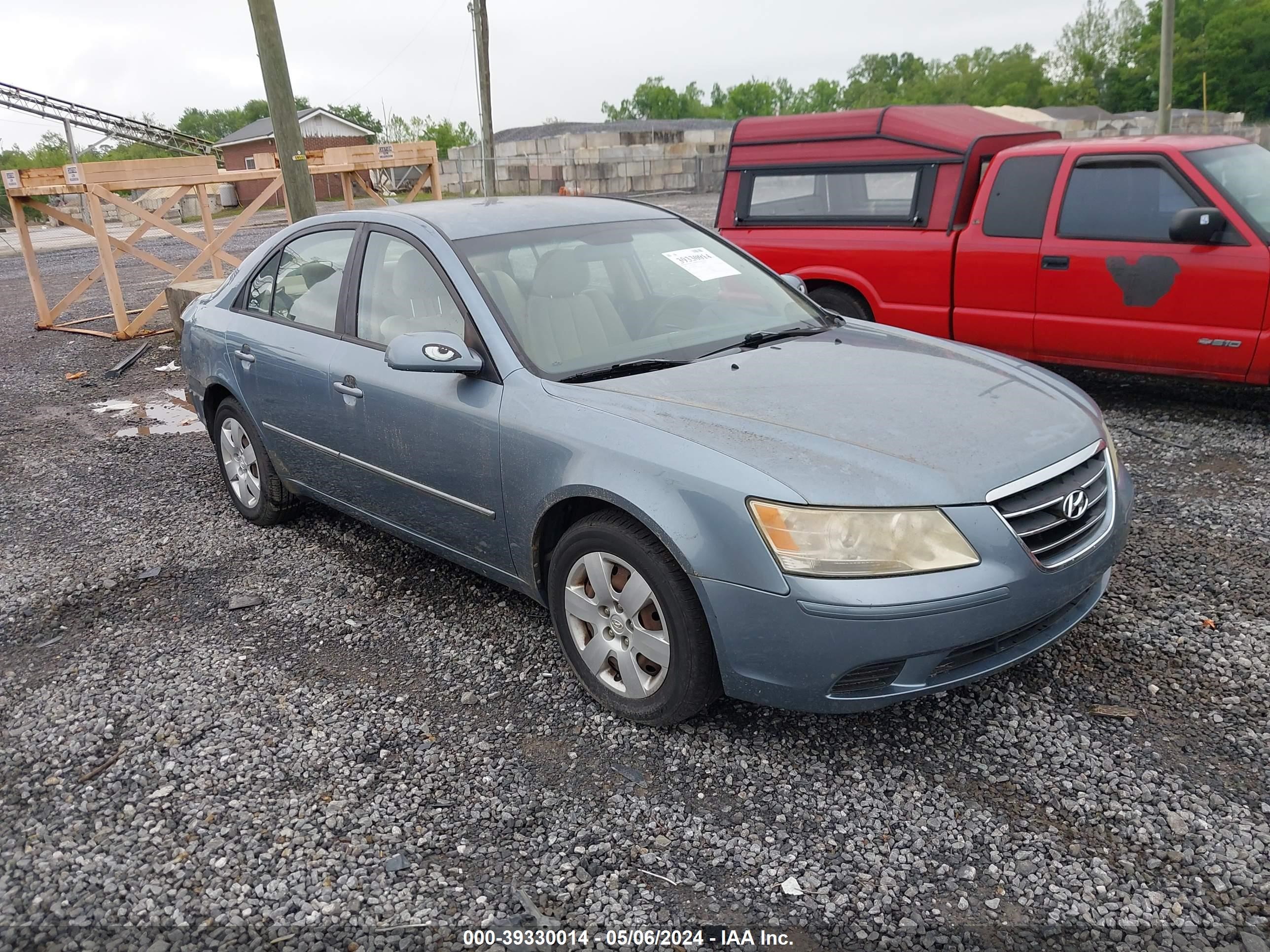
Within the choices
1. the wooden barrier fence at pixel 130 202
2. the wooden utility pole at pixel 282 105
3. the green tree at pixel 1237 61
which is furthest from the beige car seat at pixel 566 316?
the green tree at pixel 1237 61

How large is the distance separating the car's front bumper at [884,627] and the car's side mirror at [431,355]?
1.25 m

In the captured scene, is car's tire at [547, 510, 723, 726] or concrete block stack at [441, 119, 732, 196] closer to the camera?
car's tire at [547, 510, 723, 726]

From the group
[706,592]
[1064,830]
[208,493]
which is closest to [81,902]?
[706,592]

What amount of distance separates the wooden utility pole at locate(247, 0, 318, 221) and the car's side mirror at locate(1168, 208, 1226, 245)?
21.7 feet

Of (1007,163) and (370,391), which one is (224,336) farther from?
(1007,163)

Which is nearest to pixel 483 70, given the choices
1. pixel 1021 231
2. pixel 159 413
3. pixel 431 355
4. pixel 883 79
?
pixel 159 413

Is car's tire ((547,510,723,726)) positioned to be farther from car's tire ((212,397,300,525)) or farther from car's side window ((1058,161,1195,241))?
car's side window ((1058,161,1195,241))

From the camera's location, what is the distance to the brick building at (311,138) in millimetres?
59969

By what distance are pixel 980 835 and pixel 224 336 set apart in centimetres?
413

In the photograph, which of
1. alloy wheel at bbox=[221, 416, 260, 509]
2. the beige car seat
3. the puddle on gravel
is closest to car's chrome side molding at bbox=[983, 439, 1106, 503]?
the beige car seat

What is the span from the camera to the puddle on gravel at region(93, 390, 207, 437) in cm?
722

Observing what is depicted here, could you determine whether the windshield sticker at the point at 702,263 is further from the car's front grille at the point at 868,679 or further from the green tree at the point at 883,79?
the green tree at the point at 883,79

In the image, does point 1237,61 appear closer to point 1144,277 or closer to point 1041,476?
point 1144,277

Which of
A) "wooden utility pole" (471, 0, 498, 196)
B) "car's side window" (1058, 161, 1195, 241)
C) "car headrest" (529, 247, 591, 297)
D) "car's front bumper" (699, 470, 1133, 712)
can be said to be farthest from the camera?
"wooden utility pole" (471, 0, 498, 196)
